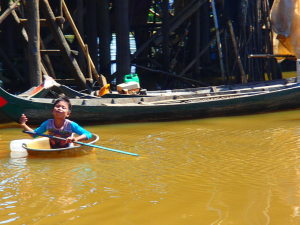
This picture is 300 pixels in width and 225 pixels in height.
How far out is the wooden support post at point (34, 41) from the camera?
9.29 meters

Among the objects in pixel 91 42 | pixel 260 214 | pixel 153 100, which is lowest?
pixel 260 214

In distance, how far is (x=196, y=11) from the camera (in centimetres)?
1369

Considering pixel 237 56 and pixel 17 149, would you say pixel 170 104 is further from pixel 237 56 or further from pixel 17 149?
pixel 17 149

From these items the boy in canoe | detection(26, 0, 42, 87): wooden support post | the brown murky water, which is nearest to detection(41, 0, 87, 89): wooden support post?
detection(26, 0, 42, 87): wooden support post

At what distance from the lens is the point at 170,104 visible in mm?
9523

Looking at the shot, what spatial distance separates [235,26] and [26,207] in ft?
28.9

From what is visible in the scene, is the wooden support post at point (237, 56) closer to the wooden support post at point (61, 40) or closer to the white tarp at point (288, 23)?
the white tarp at point (288, 23)

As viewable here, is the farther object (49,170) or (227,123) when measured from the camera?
(227,123)

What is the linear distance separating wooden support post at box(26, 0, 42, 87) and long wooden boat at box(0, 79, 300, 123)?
72 cm

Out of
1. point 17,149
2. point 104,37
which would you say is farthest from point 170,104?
point 104,37

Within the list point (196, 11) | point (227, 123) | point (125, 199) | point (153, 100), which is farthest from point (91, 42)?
point (125, 199)

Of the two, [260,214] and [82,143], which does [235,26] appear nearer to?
[82,143]

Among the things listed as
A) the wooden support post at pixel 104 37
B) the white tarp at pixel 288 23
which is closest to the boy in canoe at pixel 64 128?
the white tarp at pixel 288 23

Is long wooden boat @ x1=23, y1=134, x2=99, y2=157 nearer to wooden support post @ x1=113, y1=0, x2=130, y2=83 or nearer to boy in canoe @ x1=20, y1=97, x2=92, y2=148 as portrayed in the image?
boy in canoe @ x1=20, y1=97, x2=92, y2=148
